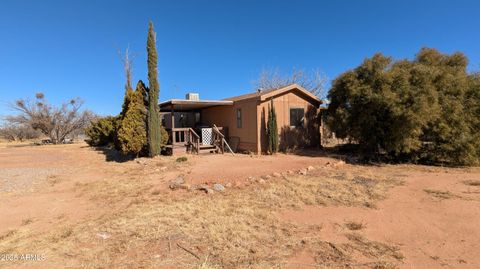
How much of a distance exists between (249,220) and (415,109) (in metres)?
7.58

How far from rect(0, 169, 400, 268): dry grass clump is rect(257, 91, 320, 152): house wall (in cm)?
617

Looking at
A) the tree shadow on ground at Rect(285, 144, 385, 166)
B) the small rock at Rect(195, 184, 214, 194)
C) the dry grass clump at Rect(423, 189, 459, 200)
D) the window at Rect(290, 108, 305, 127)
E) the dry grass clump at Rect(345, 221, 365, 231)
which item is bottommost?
the dry grass clump at Rect(345, 221, 365, 231)

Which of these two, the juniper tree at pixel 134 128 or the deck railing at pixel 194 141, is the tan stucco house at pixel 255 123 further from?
the juniper tree at pixel 134 128

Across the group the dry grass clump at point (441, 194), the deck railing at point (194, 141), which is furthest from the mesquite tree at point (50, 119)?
the dry grass clump at point (441, 194)

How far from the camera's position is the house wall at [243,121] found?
11828mm

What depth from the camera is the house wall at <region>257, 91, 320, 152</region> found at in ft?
38.7

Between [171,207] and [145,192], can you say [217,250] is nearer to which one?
[171,207]

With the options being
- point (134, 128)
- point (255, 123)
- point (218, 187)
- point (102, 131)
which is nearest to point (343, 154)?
point (255, 123)

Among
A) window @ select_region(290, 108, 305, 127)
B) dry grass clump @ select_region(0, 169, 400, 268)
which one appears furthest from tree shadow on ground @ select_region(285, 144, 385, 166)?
dry grass clump @ select_region(0, 169, 400, 268)

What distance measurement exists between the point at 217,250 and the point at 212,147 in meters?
9.74

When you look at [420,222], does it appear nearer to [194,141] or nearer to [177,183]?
[177,183]

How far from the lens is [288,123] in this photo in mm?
12578

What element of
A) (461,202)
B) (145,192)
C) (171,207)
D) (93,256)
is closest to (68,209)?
(145,192)

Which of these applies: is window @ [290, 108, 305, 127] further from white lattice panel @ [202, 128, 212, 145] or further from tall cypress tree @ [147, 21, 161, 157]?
tall cypress tree @ [147, 21, 161, 157]
